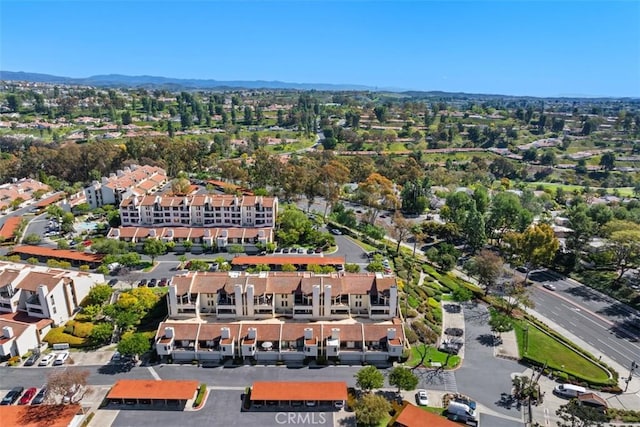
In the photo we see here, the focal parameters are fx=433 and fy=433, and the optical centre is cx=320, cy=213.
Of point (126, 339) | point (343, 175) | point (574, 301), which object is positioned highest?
point (343, 175)

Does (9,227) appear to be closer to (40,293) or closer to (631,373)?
(40,293)

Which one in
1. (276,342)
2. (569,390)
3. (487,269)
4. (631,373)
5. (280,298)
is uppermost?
(280,298)

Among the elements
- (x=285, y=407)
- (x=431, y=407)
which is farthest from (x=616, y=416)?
(x=285, y=407)

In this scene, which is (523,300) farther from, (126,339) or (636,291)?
(126,339)

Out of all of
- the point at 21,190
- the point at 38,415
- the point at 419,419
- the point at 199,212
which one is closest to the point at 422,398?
the point at 419,419

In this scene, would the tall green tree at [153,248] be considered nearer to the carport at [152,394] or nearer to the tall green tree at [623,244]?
the carport at [152,394]

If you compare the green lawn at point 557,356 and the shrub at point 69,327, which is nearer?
the green lawn at point 557,356

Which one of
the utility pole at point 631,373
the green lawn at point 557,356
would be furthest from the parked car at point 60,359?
the utility pole at point 631,373
